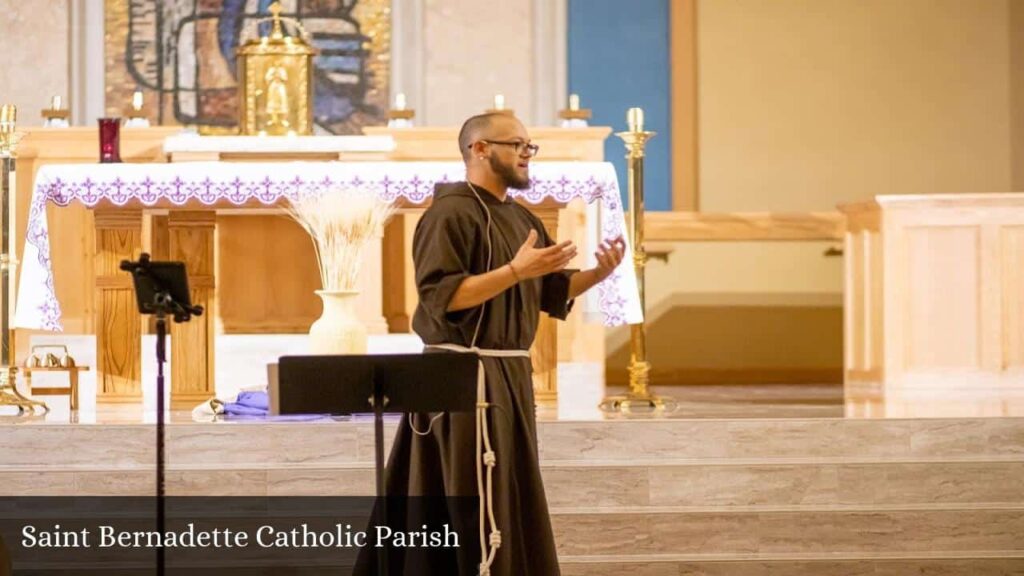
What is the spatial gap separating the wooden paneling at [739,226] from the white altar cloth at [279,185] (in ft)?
11.9

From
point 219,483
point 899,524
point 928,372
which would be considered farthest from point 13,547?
point 928,372

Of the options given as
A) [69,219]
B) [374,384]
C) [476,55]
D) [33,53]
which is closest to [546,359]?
[374,384]

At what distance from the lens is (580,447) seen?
287 inches

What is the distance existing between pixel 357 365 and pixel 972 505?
3.47 meters

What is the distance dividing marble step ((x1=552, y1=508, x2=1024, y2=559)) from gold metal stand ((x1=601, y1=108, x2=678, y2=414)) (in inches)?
50.8

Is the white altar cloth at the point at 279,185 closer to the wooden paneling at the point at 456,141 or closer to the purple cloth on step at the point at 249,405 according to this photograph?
the purple cloth on step at the point at 249,405

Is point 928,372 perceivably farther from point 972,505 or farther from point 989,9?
point 989,9

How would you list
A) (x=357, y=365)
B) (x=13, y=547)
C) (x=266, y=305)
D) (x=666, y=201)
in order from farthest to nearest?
(x=666, y=201)
(x=266, y=305)
(x=13, y=547)
(x=357, y=365)

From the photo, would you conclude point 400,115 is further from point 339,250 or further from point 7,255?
point 7,255

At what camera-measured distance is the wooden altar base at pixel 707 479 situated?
6973 mm

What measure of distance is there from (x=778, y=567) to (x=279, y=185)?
3.16m

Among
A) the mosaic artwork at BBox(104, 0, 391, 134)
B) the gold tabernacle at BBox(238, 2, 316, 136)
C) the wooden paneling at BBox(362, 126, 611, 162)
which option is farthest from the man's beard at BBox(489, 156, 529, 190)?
the mosaic artwork at BBox(104, 0, 391, 134)

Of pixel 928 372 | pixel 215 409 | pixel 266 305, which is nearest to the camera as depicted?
pixel 215 409

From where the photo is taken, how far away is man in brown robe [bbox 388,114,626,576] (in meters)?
5.12
